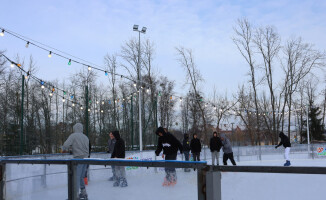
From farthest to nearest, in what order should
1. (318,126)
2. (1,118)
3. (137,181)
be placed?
1. (318,126)
2. (1,118)
3. (137,181)

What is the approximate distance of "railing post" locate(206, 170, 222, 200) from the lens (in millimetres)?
2908

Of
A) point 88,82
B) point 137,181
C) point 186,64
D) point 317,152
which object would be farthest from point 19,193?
point 186,64

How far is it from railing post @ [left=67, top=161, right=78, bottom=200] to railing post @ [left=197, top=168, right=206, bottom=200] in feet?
6.49

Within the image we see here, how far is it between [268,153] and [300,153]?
7.59 ft

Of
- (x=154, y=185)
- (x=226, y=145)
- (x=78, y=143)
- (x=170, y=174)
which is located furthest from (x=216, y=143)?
(x=170, y=174)

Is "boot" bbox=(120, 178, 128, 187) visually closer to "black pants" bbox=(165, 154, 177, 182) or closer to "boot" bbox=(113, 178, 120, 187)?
"boot" bbox=(113, 178, 120, 187)

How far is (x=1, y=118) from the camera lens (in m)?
22.3

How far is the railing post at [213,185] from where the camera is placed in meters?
2.91

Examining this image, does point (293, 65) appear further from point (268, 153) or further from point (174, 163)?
point (174, 163)

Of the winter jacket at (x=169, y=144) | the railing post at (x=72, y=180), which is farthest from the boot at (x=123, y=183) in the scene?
the winter jacket at (x=169, y=144)

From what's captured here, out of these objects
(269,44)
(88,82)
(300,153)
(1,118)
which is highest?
(269,44)

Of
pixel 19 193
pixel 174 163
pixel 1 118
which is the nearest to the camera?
pixel 174 163

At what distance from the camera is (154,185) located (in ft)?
12.1

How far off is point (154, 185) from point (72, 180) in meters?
1.29
